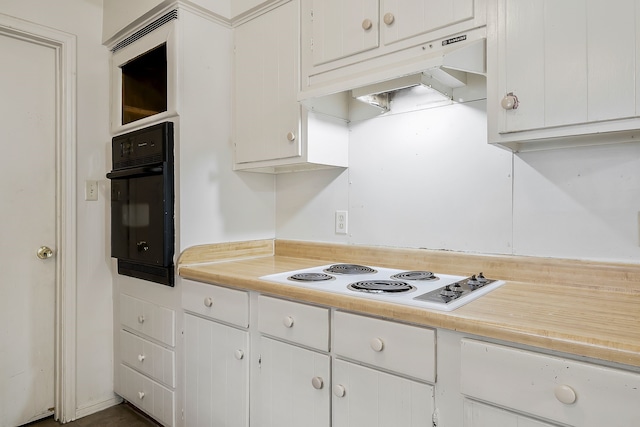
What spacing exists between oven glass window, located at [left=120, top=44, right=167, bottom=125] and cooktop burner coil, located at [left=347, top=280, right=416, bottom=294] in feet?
5.26

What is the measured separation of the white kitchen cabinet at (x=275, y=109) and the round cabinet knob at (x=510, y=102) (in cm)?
87

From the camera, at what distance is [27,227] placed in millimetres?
2062

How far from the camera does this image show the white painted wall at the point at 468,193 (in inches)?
50.5

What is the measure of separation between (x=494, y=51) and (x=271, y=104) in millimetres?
1047

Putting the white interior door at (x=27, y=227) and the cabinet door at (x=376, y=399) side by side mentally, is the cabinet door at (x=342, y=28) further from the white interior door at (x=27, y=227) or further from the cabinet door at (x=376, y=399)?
the white interior door at (x=27, y=227)

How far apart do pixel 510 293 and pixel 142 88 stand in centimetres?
227

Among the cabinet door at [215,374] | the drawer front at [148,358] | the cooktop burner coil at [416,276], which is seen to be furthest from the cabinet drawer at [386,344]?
the drawer front at [148,358]

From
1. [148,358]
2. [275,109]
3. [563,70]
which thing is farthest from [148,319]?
[563,70]

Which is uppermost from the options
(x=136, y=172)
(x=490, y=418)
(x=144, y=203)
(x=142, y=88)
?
(x=142, y=88)

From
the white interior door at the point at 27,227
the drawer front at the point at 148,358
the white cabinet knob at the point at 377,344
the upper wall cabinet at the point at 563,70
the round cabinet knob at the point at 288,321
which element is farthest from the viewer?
the white interior door at the point at 27,227

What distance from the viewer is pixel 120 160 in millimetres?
2139

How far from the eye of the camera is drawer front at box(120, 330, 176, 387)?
6.19ft

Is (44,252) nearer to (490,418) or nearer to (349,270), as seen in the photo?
(349,270)

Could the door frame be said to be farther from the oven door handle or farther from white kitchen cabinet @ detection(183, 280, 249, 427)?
white kitchen cabinet @ detection(183, 280, 249, 427)
